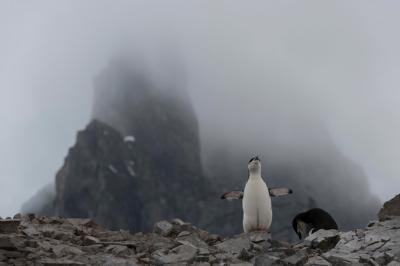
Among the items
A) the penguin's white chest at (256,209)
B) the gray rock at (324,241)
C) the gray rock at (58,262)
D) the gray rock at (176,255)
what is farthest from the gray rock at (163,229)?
the gray rock at (58,262)

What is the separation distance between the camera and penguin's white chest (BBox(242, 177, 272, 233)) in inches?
769

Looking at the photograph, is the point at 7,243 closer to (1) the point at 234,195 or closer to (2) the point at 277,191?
(1) the point at 234,195

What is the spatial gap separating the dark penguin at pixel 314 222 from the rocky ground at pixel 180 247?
437 cm

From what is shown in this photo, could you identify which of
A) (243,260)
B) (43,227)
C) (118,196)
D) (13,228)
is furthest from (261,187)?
(118,196)

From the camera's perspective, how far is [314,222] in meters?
22.6

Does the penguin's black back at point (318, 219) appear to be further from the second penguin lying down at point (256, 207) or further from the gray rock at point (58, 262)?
the gray rock at point (58, 262)

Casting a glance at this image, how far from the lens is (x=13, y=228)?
48.1ft

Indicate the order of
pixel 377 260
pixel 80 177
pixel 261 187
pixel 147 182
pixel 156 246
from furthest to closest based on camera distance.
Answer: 1. pixel 147 182
2. pixel 80 177
3. pixel 261 187
4. pixel 156 246
5. pixel 377 260

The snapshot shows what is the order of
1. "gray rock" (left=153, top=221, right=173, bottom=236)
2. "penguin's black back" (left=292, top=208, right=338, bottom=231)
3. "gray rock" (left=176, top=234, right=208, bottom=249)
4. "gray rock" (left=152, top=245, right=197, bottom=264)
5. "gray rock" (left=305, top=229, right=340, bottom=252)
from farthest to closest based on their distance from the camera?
"penguin's black back" (left=292, top=208, right=338, bottom=231) < "gray rock" (left=153, top=221, right=173, bottom=236) < "gray rock" (left=305, top=229, right=340, bottom=252) < "gray rock" (left=176, top=234, right=208, bottom=249) < "gray rock" (left=152, top=245, right=197, bottom=264)

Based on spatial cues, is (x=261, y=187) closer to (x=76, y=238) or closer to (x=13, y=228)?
(x=76, y=238)

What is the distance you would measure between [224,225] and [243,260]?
16617cm

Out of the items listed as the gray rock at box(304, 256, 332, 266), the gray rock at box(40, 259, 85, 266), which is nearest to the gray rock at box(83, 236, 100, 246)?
the gray rock at box(40, 259, 85, 266)

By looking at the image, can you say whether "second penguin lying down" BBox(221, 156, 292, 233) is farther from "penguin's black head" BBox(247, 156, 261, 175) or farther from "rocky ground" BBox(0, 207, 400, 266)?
"rocky ground" BBox(0, 207, 400, 266)

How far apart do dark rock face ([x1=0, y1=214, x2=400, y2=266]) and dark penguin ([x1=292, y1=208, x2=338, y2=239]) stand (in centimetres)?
458
